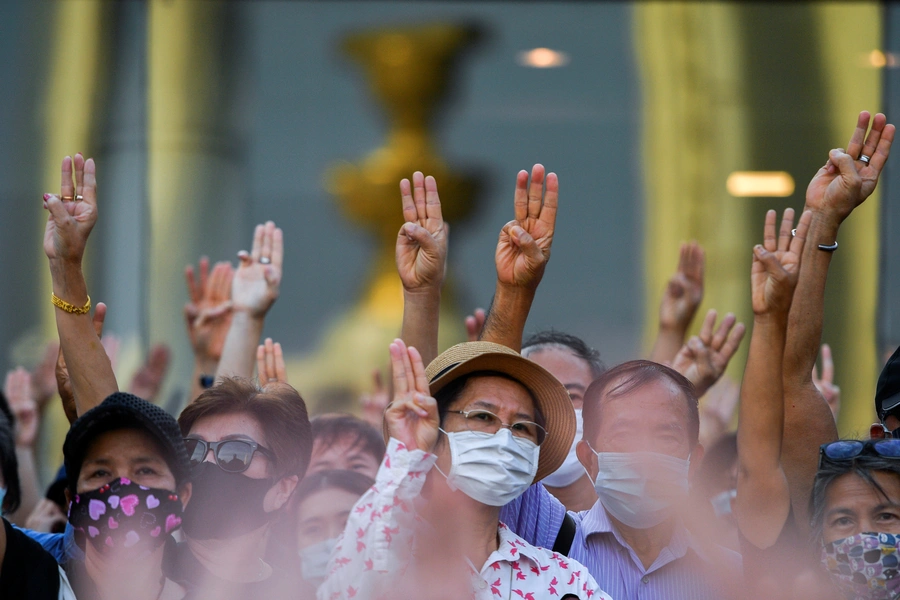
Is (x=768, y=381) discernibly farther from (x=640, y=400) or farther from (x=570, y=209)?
(x=570, y=209)

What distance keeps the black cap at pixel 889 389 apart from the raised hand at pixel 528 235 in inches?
35.3

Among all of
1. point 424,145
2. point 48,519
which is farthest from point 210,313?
point 424,145

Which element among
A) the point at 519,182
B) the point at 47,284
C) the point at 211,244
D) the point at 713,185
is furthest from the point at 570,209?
the point at 519,182

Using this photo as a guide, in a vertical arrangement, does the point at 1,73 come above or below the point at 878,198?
above

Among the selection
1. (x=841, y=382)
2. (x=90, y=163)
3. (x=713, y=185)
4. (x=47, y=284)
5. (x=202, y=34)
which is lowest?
(x=841, y=382)

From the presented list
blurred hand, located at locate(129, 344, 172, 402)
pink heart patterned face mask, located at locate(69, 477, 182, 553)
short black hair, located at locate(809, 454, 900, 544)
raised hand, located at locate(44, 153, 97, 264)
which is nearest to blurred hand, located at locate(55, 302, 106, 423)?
raised hand, located at locate(44, 153, 97, 264)

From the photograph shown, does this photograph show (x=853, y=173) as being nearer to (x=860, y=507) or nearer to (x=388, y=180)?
(x=860, y=507)

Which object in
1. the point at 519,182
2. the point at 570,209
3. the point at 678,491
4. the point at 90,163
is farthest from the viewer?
the point at 570,209

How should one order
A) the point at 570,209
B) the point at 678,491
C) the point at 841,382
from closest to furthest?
the point at 678,491 → the point at 841,382 → the point at 570,209

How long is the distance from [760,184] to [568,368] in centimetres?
427

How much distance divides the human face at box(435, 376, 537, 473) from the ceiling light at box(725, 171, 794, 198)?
5014 millimetres

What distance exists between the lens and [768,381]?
2844 mm

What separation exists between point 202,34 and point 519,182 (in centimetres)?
480

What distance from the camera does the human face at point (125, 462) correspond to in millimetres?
2434
